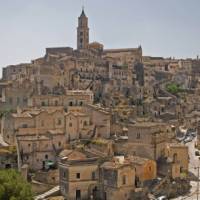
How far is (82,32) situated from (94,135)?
151ft

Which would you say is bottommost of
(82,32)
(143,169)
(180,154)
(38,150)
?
(143,169)

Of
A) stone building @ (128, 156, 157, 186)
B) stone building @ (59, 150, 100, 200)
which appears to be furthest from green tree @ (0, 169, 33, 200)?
stone building @ (128, 156, 157, 186)

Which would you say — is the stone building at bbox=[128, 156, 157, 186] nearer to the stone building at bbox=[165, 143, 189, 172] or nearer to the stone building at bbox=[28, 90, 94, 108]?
the stone building at bbox=[165, 143, 189, 172]

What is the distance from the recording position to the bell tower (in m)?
93.4

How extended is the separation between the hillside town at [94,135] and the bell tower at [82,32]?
51.0 feet

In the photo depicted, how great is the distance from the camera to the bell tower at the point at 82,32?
307ft

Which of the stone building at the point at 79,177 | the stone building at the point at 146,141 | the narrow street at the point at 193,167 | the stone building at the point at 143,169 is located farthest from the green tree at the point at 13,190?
the narrow street at the point at 193,167

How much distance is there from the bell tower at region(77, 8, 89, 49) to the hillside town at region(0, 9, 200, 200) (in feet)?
51.0

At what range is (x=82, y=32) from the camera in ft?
308

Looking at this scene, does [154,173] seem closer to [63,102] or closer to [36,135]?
[36,135]

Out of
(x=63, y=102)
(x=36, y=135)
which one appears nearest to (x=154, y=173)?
(x=36, y=135)

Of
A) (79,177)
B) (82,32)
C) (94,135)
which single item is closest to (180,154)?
(94,135)

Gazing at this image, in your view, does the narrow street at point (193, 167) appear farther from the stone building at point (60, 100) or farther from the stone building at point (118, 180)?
the stone building at point (60, 100)

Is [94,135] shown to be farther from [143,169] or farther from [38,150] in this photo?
[143,169]
